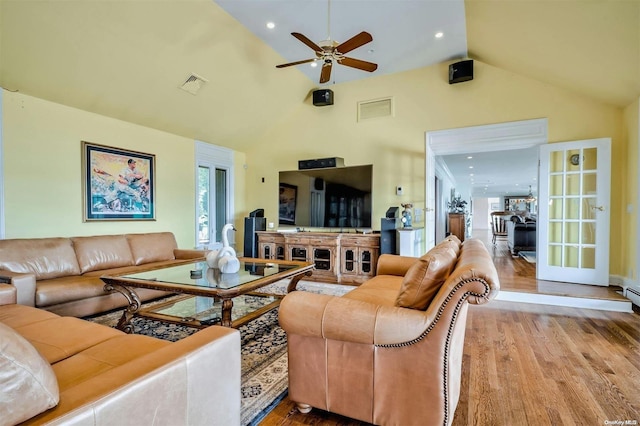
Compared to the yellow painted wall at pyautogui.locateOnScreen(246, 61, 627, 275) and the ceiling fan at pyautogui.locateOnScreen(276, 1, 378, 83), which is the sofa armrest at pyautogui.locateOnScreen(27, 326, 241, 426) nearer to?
the ceiling fan at pyautogui.locateOnScreen(276, 1, 378, 83)

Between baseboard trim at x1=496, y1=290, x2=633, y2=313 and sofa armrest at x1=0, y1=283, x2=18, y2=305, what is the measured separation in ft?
16.2

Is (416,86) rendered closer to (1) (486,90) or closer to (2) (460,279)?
(1) (486,90)

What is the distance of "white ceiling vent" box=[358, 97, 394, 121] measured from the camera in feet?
17.8

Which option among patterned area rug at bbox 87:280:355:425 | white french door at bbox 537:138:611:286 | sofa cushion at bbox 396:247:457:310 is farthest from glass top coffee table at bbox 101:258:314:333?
white french door at bbox 537:138:611:286

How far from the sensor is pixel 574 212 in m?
4.36

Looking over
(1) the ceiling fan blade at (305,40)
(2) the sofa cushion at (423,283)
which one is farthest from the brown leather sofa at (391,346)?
(1) the ceiling fan blade at (305,40)

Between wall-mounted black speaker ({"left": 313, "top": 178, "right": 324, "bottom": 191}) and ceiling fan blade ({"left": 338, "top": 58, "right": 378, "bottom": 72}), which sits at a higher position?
ceiling fan blade ({"left": 338, "top": 58, "right": 378, "bottom": 72})

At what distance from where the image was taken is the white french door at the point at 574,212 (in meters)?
4.12

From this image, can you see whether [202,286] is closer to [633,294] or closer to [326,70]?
[326,70]

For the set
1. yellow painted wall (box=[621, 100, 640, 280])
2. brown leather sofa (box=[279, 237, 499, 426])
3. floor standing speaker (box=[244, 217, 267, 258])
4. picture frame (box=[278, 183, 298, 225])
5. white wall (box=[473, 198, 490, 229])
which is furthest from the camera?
white wall (box=[473, 198, 490, 229])

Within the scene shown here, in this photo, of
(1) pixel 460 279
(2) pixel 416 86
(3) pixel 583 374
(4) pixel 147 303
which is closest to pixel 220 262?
(4) pixel 147 303

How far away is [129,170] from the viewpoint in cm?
462

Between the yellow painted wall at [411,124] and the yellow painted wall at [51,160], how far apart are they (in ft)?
Result: 7.90

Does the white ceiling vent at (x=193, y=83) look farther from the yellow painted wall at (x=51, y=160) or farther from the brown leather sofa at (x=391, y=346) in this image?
the brown leather sofa at (x=391, y=346)
